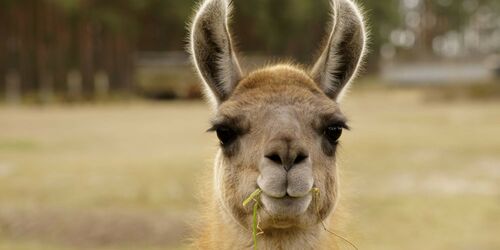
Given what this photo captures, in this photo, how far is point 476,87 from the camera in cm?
4047

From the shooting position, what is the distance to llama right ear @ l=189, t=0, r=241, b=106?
4926 mm

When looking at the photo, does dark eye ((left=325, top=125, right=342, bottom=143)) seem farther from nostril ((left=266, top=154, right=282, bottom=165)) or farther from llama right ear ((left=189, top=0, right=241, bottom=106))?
llama right ear ((left=189, top=0, right=241, bottom=106))

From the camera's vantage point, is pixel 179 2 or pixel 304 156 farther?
pixel 179 2

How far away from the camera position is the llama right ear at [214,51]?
4.93 meters

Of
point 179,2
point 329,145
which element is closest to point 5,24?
point 179,2

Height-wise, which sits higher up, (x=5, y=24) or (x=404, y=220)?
(x=5, y=24)

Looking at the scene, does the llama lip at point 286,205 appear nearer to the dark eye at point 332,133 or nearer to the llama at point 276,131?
the llama at point 276,131

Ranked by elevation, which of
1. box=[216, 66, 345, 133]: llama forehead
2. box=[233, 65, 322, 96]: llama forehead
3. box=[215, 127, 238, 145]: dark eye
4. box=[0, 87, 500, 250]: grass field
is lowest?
box=[0, 87, 500, 250]: grass field

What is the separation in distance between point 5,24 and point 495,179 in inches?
1375

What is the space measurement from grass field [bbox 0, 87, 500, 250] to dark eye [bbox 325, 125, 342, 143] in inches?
51.7

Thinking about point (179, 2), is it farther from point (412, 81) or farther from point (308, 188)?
point (308, 188)

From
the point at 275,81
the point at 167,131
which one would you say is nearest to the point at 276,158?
the point at 275,81

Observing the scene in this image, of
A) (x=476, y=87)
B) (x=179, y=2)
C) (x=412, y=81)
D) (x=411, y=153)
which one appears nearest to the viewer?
(x=411, y=153)

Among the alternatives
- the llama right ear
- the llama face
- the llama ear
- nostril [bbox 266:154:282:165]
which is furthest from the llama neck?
the llama ear
